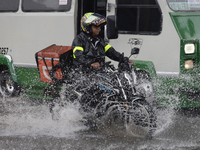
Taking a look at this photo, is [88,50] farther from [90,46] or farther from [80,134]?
[80,134]

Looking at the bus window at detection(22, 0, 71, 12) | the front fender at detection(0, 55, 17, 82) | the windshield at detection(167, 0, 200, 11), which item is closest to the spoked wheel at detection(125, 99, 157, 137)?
the windshield at detection(167, 0, 200, 11)

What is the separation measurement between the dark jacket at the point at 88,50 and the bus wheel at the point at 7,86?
3010 mm

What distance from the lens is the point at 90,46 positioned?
17.7 ft

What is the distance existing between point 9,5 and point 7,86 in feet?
6.17

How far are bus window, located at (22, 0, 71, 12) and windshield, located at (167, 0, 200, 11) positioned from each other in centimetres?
203

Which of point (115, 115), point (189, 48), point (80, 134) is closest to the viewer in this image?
point (115, 115)

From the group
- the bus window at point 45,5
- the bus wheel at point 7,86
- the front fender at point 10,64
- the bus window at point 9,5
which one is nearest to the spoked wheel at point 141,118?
the bus window at point 45,5

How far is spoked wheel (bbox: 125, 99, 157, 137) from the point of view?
15.7 ft

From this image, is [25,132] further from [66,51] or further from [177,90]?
[177,90]

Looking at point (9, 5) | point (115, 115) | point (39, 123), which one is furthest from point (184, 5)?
point (9, 5)

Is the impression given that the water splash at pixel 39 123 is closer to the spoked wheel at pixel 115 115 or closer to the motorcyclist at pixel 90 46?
the spoked wheel at pixel 115 115

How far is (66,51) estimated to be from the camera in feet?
19.6

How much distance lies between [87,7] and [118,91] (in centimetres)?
275

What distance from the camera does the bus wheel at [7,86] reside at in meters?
7.97
